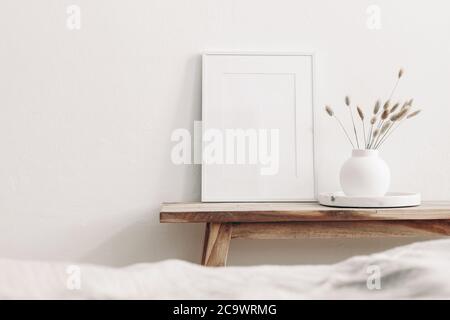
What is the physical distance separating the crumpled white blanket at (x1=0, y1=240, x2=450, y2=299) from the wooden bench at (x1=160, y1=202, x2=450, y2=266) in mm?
746

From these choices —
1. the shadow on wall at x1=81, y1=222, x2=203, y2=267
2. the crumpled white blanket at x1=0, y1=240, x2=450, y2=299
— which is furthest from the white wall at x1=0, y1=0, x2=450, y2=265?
the crumpled white blanket at x1=0, y1=240, x2=450, y2=299

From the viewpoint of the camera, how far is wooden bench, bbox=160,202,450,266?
1.34 m

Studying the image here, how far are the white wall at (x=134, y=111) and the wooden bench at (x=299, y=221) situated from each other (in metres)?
0.26

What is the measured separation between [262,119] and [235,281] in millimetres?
1125

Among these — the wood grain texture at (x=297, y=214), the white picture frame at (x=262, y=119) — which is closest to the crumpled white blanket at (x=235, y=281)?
the wood grain texture at (x=297, y=214)

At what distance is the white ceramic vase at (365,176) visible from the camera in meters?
1.43

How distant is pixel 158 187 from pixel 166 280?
43.3 inches

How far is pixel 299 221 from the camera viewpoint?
54.7 inches

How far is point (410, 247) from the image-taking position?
2.19 feet

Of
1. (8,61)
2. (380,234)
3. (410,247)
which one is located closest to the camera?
(410,247)

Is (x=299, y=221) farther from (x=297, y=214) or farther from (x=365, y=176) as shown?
(x=365, y=176)

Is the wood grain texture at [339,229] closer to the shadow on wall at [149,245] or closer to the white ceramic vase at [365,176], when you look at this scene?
the white ceramic vase at [365,176]

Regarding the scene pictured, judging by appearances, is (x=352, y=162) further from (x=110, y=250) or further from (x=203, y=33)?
(x=110, y=250)
